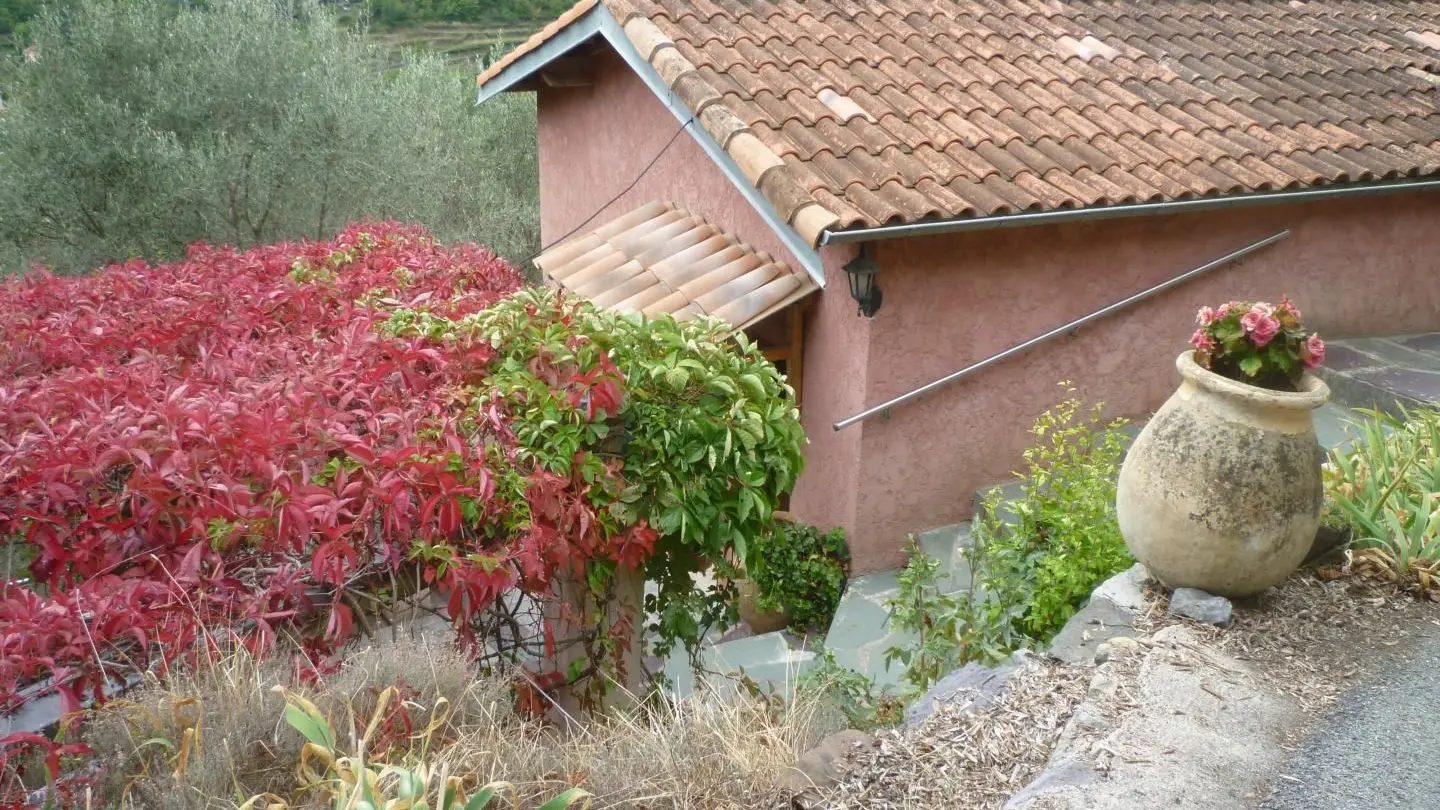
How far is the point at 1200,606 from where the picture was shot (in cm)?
384

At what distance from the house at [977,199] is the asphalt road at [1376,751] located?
3468 millimetres

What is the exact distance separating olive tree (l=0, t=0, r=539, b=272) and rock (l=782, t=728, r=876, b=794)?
34.7 ft

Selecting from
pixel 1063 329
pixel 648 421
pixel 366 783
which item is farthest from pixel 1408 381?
pixel 366 783

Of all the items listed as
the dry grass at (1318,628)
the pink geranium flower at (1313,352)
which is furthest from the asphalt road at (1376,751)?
the pink geranium flower at (1313,352)

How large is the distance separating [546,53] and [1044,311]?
487cm

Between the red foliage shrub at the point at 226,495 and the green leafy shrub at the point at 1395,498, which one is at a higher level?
the red foliage shrub at the point at 226,495

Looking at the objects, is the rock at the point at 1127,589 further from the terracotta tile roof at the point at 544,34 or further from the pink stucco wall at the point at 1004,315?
the terracotta tile roof at the point at 544,34

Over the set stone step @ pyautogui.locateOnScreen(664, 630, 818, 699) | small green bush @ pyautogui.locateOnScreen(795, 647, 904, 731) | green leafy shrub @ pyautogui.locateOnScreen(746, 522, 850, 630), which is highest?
small green bush @ pyautogui.locateOnScreen(795, 647, 904, 731)

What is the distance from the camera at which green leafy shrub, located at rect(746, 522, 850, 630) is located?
708 cm

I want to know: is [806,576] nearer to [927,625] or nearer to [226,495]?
[927,625]

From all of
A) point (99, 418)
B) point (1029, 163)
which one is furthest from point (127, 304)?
point (1029, 163)

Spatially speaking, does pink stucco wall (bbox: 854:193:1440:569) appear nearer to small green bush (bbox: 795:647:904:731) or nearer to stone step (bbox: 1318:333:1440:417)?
stone step (bbox: 1318:333:1440:417)

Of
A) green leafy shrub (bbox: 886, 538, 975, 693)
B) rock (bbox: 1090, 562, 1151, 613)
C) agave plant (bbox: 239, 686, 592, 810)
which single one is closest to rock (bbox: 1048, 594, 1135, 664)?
rock (bbox: 1090, 562, 1151, 613)

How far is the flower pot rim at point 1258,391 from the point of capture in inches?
143
